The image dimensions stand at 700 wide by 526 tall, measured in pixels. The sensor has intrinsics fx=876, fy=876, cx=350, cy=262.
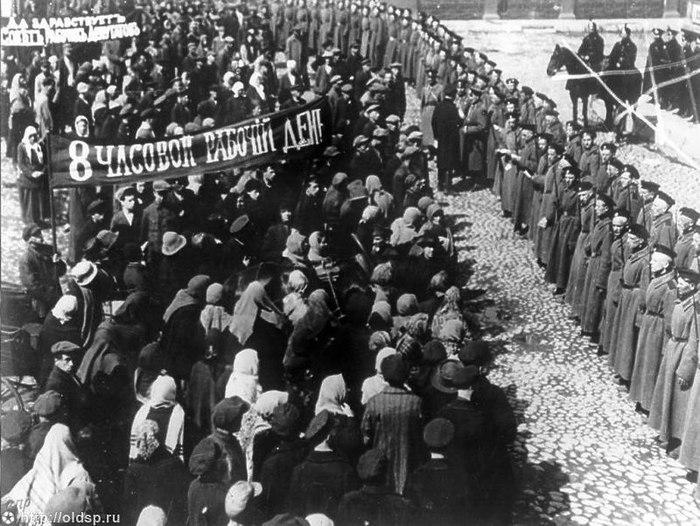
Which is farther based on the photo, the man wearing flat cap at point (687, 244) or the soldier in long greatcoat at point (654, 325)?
the man wearing flat cap at point (687, 244)

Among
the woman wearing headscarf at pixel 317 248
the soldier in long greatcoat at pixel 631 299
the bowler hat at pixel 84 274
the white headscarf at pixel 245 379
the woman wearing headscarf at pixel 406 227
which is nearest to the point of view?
the white headscarf at pixel 245 379

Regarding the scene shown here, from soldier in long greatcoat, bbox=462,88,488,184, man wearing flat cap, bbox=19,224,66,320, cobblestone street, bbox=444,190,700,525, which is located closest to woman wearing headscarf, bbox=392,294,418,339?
cobblestone street, bbox=444,190,700,525

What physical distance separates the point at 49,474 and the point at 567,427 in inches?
188

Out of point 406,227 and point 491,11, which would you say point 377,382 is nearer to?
point 406,227

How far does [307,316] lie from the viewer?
7.22m

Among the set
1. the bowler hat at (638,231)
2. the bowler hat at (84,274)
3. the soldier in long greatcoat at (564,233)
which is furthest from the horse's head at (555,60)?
the bowler hat at (84,274)

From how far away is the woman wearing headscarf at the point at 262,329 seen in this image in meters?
7.43

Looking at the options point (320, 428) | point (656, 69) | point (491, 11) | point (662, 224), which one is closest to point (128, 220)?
point (320, 428)

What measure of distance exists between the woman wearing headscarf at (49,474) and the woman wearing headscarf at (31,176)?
20.9 feet

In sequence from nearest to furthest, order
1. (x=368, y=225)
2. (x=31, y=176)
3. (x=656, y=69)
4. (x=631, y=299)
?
(x=631, y=299) < (x=368, y=225) < (x=31, y=176) < (x=656, y=69)

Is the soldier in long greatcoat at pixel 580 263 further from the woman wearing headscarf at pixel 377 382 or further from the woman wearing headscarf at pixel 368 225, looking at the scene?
the woman wearing headscarf at pixel 377 382

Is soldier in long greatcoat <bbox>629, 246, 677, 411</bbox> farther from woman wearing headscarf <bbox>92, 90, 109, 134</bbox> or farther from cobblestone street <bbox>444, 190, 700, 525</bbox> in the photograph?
woman wearing headscarf <bbox>92, 90, 109, 134</bbox>

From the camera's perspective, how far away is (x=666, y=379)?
7.89m

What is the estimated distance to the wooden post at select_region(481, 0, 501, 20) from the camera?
28.2m
